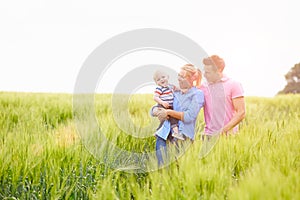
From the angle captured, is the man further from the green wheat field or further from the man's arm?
the green wheat field

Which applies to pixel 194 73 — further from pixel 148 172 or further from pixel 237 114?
pixel 148 172

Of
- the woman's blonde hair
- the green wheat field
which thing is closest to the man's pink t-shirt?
the woman's blonde hair

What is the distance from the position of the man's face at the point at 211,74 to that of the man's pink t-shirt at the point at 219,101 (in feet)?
0.13

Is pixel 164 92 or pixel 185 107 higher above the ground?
pixel 164 92

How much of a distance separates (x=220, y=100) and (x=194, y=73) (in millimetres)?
415

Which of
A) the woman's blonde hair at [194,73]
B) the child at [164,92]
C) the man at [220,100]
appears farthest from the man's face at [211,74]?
the child at [164,92]

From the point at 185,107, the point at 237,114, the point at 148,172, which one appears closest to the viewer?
the point at 148,172

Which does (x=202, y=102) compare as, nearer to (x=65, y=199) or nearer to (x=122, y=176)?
(x=122, y=176)

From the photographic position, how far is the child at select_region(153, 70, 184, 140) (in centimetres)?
273

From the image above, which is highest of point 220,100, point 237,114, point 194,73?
point 194,73

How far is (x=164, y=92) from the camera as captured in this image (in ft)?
9.09

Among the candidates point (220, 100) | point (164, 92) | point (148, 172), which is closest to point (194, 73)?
point (164, 92)

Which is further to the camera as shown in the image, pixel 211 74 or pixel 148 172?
pixel 211 74

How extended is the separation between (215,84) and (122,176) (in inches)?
43.1
